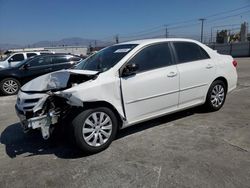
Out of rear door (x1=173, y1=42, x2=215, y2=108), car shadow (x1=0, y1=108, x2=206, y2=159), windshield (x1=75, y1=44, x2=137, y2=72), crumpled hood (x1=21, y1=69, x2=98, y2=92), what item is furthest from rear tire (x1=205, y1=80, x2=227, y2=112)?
crumpled hood (x1=21, y1=69, x2=98, y2=92)

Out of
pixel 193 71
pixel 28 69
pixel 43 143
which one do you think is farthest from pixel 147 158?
pixel 28 69

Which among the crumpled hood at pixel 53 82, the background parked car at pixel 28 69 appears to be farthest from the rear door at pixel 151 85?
the background parked car at pixel 28 69

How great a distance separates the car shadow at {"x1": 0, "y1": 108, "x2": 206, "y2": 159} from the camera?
3904mm

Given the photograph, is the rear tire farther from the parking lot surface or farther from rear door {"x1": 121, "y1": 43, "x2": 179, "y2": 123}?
rear door {"x1": 121, "y1": 43, "x2": 179, "y2": 123}

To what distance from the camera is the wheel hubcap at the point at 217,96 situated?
5.33m

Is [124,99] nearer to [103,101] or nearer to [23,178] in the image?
[103,101]

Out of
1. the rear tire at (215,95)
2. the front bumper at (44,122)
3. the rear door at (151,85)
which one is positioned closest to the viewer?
the front bumper at (44,122)

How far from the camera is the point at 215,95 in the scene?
17.6 feet

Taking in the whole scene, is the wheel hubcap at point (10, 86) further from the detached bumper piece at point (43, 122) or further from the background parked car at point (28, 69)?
the detached bumper piece at point (43, 122)

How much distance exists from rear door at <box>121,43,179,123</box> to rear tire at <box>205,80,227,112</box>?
1026 mm

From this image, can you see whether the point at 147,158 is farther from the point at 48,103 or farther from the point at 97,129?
the point at 48,103

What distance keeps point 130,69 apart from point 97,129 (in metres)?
1.07

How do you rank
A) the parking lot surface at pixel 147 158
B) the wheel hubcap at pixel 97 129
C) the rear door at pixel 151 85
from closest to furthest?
the parking lot surface at pixel 147 158 < the wheel hubcap at pixel 97 129 < the rear door at pixel 151 85

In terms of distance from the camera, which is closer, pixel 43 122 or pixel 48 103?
pixel 43 122
